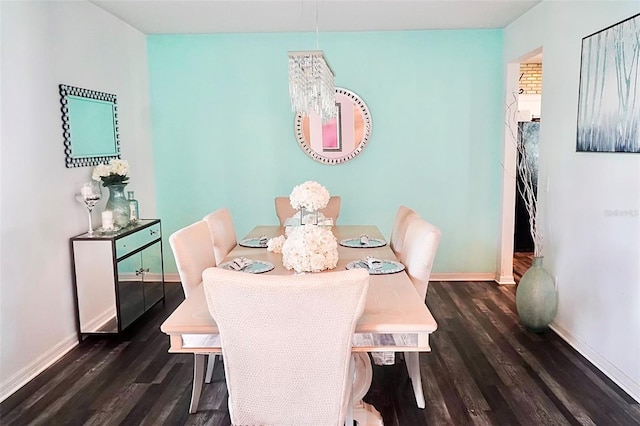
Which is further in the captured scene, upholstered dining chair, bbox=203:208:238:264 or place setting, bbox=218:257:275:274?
upholstered dining chair, bbox=203:208:238:264

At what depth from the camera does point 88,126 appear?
149 inches

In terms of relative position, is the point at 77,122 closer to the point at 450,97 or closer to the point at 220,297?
the point at 220,297

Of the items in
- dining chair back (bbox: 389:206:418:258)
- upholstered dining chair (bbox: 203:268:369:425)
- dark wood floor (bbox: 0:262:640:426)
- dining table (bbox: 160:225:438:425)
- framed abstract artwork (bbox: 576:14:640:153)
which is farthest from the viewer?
dining chair back (bbox: 389:206:418:258)

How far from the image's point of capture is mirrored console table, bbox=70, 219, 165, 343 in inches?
140

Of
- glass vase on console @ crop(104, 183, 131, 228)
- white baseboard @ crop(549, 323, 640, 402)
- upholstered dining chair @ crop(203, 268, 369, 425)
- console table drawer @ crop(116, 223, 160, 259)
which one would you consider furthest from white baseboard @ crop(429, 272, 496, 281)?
upholstered dining chair @ crop(203, 268, 369, 425)

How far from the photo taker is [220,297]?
5.34 feet

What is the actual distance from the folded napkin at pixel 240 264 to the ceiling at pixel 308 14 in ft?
7.04

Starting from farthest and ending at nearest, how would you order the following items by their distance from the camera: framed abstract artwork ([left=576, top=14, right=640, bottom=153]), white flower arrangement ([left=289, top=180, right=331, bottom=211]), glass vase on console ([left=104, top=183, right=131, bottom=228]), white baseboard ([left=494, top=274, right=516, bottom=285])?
white baseboard ([left=494, top=274, right=516, bottom=285])
glass vase on console ([left=104, top=183, right=131, bottom=228])
white flower arrangement ([left=289, top=180, right=331, bottom=211])
framed abstract artwork ([left=576, top=14, right=640, bottom=153])

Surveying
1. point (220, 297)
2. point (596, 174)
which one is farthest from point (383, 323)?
point (596, 174)

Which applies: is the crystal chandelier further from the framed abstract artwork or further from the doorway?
the doorway

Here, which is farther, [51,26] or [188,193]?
[188,193]

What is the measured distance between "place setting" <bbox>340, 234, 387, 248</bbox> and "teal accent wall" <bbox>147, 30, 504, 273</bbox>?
5.69 feet

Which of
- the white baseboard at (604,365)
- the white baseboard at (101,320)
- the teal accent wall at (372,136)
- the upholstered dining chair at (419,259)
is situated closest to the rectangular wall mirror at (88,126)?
the teal accent wall at (372,136)

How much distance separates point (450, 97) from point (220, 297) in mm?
3889
